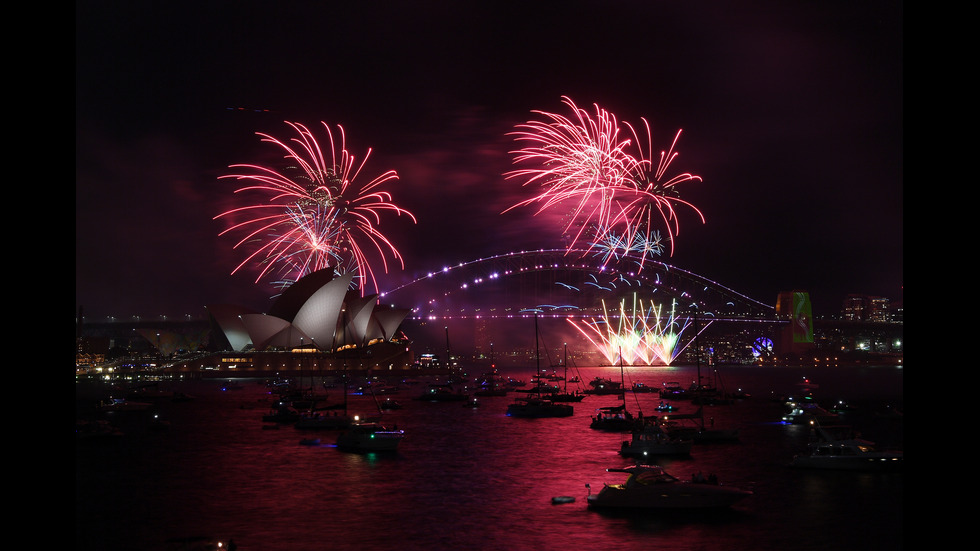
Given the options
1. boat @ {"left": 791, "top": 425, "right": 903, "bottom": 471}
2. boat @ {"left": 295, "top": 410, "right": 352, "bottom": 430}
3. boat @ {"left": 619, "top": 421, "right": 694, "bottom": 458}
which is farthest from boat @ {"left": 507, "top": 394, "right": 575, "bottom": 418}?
boat @ {"left": 791, "top": 425, "right": 903, "bottom": 471}

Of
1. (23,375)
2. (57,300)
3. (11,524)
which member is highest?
(57,300)

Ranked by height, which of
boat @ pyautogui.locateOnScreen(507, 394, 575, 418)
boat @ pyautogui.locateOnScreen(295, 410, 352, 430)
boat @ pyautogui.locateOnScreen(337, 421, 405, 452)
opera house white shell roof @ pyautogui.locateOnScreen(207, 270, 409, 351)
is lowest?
boat @ pyautogui.locateOnScreen(507, 394, 575, 418)

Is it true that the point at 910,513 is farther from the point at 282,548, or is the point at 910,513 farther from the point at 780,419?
the point at 780,419

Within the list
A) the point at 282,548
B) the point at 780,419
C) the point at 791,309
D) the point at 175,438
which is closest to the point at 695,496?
the point at 282,548

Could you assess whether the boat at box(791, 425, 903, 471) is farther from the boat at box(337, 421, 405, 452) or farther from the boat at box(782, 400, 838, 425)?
the boat at box(782, 400, 838, 425)

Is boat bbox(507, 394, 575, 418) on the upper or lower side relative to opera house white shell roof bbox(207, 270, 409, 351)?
lower

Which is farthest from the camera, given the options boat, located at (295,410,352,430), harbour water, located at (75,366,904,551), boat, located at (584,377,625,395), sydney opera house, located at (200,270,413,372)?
sydney opera house, located at (200,270,413,372)
